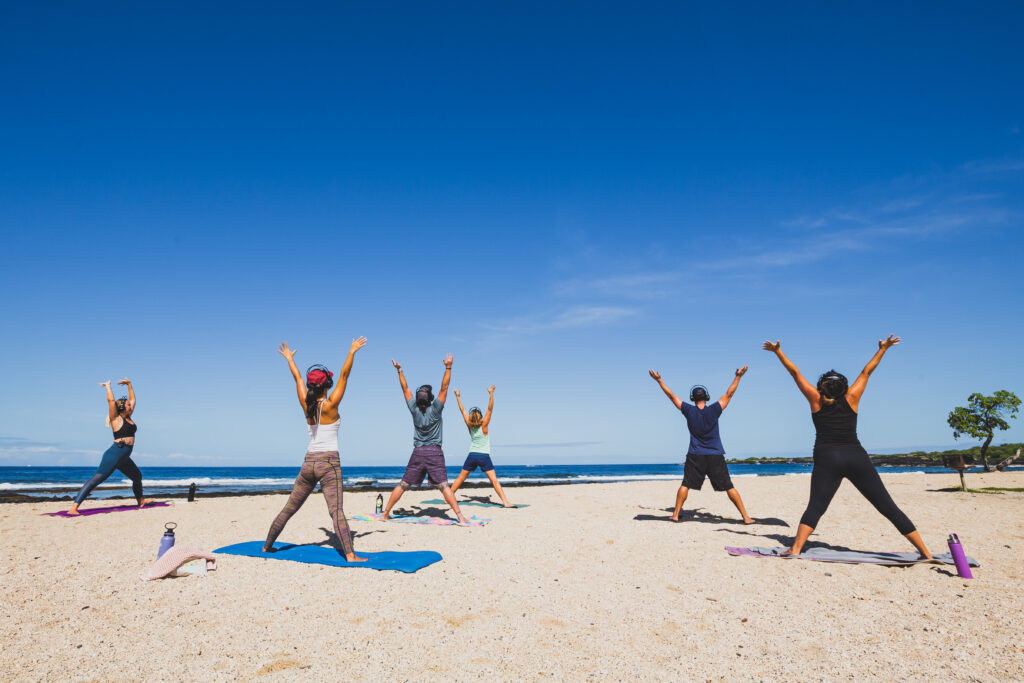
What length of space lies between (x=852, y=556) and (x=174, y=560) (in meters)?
8.07

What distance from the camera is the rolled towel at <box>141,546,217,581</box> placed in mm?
5742

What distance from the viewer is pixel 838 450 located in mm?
6375

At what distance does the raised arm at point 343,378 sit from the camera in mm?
6320

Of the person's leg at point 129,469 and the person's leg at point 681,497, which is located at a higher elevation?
the person's leg at point 129,469

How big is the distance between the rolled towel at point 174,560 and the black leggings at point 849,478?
7186 mm

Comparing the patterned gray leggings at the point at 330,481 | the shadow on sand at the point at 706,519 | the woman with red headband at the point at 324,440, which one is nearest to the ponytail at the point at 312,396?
the woman with red headband at the point at 324,440

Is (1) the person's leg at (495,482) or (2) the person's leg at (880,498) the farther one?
(1) the person's leg at (495,482)

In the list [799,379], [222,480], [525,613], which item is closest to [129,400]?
[525,613]

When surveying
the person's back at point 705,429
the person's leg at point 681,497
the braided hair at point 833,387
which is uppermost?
the braided hair at point 833,387

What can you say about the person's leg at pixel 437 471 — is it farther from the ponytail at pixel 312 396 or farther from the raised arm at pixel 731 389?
the raised arm at pixel 731 389

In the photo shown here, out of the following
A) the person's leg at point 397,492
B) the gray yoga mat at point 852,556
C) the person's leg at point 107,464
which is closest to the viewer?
the gray yoga mat at point 852,556

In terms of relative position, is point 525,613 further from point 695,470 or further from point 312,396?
point 695,470

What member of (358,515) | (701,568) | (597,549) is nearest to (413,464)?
(358,515)

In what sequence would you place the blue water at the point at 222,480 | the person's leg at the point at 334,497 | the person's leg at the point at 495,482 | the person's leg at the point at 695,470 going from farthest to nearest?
Result: the blue water at the point at 222,480, the person's leg at the point at 495,482, the person's leg at the point at 695,470, the person's leg at the point at 334,497
